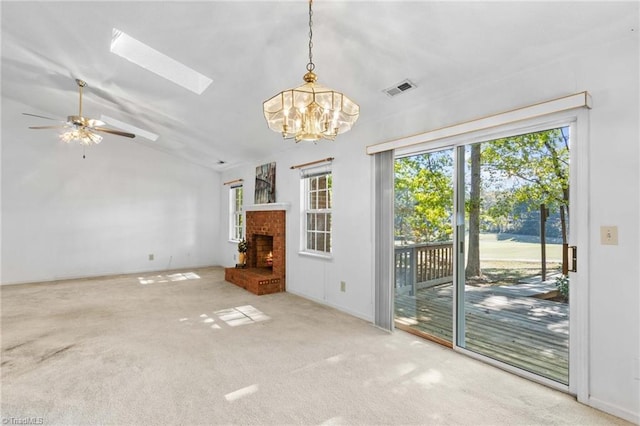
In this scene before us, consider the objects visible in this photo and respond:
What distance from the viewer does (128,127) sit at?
19.8 feet

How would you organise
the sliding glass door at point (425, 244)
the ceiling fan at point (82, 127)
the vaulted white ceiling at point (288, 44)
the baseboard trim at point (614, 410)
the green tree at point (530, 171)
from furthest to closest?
the ceiling fan at point (82, 127), the sliding glass door at point (425, 244), the green tree at point (530, 171), the vaulted white ceiling at point (288, 44), the baseboard trim at point (614, 410)

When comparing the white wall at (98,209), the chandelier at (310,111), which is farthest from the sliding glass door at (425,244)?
the white wall at (98,209)

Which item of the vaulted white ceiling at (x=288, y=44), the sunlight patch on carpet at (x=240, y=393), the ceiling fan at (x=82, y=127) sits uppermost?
the vaulted white ceiling at (x=288, y=44)

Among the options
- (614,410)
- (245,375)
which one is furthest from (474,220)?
(245,375)

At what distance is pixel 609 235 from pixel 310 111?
2092 mm

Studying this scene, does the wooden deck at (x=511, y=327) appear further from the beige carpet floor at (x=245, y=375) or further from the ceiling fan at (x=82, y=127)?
the ceiling fan at (x=82, y=127)

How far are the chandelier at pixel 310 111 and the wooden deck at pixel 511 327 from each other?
2061 mm

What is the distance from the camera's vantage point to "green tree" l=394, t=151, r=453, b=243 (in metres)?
3.18

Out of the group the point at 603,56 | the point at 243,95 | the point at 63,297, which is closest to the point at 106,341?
the point at 63,297

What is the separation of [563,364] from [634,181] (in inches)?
55.3

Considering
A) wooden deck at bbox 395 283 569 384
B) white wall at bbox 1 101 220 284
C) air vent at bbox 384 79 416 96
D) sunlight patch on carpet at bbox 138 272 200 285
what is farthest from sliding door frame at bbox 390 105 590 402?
white wall at bbox 1 101 220 284

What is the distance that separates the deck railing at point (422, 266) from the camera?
3156mm

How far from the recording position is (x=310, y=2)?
219cm

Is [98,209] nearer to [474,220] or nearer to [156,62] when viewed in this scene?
[156,62]
